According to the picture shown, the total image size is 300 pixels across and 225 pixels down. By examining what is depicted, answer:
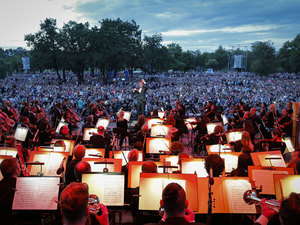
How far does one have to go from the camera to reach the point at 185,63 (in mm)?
97000

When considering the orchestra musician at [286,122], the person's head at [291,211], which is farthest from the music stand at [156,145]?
the person's head at [291,211]

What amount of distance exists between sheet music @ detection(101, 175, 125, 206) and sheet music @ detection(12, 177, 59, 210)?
2.27ft

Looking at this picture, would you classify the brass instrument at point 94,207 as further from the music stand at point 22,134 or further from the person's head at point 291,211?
the music stand at point 22,134

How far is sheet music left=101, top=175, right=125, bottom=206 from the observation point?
4.10 meters

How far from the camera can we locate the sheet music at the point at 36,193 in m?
3.95

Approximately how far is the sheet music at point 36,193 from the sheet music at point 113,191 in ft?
2.27

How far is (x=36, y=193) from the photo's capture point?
13.1 feet

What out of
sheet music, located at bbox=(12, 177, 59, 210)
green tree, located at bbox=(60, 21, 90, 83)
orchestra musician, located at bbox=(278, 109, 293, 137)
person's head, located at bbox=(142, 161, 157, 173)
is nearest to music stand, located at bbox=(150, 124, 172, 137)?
orchestra musician, located at bbox=(278, 109, 293, 137)

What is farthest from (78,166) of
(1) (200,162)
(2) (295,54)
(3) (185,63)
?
(3) (185,63)

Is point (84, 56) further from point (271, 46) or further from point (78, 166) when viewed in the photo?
point (78, 166)

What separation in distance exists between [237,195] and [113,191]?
180cm

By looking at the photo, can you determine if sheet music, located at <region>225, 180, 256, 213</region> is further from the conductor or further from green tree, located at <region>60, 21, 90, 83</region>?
green tree, located at <region>60, 21, 90, 83</region>

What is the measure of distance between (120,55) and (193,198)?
42831 mm

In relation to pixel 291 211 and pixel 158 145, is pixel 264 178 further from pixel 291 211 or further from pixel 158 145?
pixel 158 145
